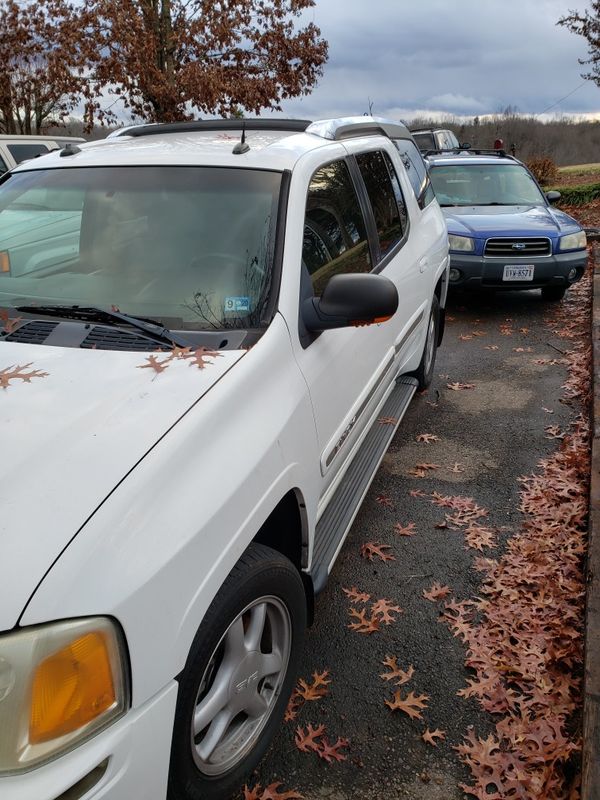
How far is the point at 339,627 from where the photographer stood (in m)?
3.00

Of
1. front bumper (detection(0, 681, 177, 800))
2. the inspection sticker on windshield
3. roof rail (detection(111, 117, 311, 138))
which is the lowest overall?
front bumper (detection(0, 681, 177, 800))

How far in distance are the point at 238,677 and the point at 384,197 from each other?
2.96 metres

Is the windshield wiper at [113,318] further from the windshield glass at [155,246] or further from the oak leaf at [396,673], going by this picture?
the oak leaf at [396,673]

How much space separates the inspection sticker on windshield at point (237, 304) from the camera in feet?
7.80

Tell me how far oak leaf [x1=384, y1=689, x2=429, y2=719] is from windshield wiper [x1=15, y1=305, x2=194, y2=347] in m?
1.59

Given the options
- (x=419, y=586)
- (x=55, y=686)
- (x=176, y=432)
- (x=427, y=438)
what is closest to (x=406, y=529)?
(x=419, y=586)

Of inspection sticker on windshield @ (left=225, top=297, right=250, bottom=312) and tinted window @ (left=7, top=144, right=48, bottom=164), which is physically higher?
tinted window @ (left=7, top=144, right=48, bottom=164)

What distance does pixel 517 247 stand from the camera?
777 cm

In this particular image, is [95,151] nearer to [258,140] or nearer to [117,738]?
[258,140]

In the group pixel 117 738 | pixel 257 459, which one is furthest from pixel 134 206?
pixel 117 738

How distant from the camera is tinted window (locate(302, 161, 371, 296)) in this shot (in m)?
2.74

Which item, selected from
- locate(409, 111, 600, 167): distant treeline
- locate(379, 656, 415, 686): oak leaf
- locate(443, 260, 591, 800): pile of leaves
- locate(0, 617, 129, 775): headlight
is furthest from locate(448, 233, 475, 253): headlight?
locate(409, 111, 600, 167): distant treeline

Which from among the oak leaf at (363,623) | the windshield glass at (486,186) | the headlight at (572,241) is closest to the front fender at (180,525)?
the oak leaf at (363,623)

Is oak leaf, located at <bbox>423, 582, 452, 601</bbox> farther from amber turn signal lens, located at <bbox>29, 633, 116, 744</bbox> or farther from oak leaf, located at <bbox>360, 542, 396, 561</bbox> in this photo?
amber turn signal lens, located at <bbox>29, 633, 116, 744</bbox>
